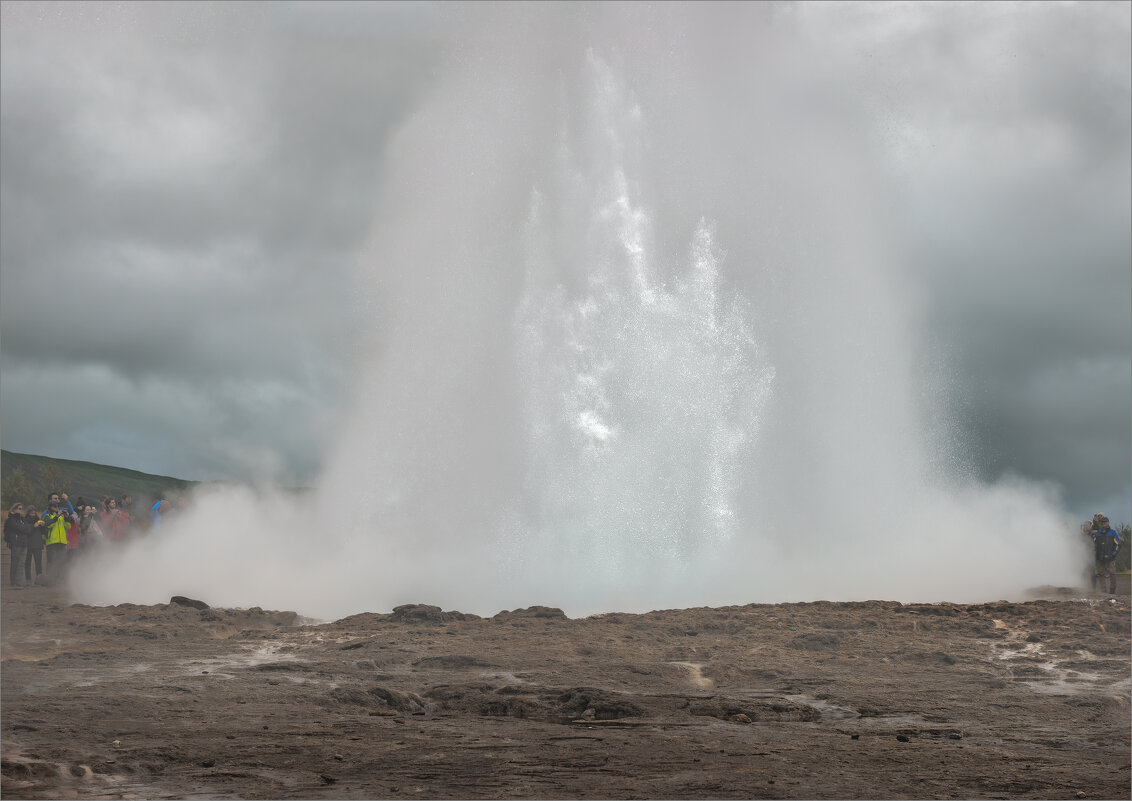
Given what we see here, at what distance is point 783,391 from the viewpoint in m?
25.9

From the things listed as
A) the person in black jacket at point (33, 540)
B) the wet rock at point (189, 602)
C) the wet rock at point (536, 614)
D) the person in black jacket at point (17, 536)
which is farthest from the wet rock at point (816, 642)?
the person in black jacket at point (17, 536)

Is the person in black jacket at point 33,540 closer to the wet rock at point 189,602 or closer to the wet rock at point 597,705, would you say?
the wet rock at point 189,602

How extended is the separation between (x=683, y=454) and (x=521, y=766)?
15.1 meters

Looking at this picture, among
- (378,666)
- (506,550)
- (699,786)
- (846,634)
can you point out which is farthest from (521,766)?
(506,550)

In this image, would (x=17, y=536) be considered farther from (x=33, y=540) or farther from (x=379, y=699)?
(x=379, y=699)

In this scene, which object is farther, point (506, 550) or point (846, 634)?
point (506, 550)

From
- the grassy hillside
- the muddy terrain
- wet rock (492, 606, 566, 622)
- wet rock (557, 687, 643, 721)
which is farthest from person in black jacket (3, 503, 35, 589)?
the grassy hillside

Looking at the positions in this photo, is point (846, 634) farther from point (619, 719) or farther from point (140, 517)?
point (140, 517)

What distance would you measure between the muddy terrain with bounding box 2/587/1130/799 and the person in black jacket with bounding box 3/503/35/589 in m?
6.20

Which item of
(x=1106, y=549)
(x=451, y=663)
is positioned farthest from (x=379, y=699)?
(x=1106, y=549)

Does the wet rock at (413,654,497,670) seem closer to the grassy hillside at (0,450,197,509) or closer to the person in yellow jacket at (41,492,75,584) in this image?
the person in yellow jacket at (41,492,75,584)

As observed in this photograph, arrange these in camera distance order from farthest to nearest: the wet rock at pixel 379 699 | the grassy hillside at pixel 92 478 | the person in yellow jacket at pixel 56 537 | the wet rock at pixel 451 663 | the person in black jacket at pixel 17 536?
1. the grassy hillside at pixel 92 478
2. the person in yellow jacket at pixel 56 537
3. the person in black jacket at pixel 17 536
4. the wet rock at pixel 451 663
5. the wet rock at pixel 379 699

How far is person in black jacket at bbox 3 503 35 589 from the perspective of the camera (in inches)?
950

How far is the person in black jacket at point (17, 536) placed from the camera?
24125 mm
